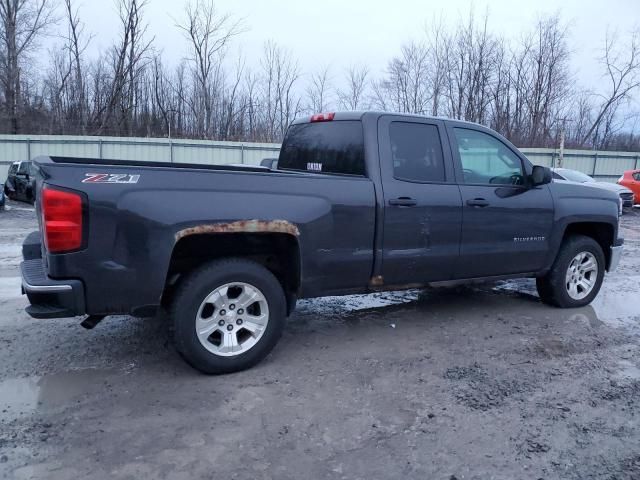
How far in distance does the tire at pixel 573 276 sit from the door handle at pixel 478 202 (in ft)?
4.52

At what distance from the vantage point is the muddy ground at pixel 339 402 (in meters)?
2.84

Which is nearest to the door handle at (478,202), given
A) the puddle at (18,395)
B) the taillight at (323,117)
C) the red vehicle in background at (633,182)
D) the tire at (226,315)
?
the taillight at (323,117)

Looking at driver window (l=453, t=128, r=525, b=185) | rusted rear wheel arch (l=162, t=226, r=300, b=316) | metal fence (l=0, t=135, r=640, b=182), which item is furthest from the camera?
metal fence (l=0, t=135, r=640, b=182)

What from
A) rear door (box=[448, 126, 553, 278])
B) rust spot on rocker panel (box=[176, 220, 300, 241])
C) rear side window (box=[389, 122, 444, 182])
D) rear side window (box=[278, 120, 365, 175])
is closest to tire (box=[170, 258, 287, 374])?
rust spot on rocker panel (box=[176, 220, 300, 241])

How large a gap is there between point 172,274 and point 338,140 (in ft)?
6.45

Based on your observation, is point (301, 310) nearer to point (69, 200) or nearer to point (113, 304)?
point (113, 304)

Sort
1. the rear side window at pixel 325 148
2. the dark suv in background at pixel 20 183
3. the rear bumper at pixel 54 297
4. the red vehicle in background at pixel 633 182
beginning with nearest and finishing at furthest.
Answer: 1. the rear bumper at pixel 54 297
2. the rear side window at pixel 325 148
3. the dark suv in background at pixel 20 183
4. the red vehicle in background at pixel 633 182

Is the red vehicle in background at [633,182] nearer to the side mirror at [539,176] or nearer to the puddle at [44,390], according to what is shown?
the side mirror at [539,176]

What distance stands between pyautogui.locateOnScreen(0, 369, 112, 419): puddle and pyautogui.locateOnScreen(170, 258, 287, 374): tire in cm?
74

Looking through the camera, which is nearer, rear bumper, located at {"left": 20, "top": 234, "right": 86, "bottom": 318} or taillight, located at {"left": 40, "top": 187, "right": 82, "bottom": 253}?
taillight, located at {"left": 40, "top": 187, "right": 82, "bottom": 253}

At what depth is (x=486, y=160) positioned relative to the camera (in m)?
5.25

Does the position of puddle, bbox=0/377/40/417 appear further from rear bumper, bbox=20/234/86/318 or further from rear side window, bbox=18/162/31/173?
rear side window, bbox=18/162/31/173

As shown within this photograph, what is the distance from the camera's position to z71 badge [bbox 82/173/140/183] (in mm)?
3291

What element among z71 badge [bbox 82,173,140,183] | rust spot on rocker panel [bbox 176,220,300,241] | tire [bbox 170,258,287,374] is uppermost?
z71 badge [bbox 82,173,140,183]
